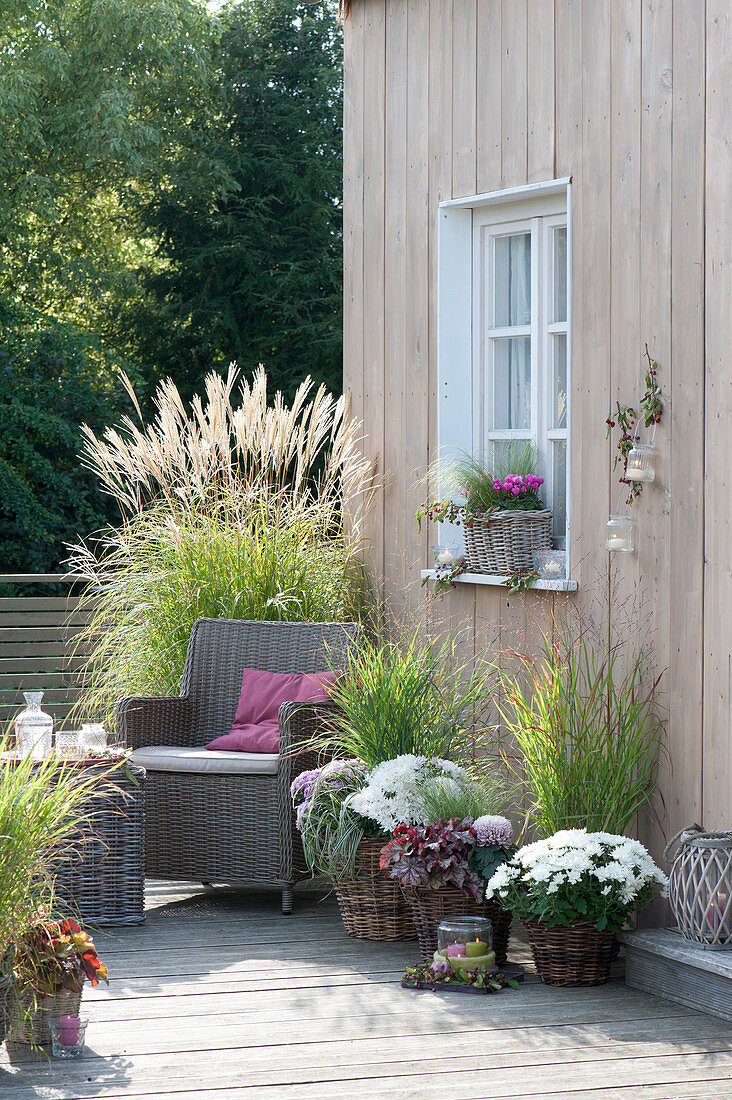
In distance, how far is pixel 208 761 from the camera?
169 inches

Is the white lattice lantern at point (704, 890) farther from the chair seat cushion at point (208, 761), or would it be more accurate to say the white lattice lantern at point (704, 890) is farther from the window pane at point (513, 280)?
the window pane at point (513, 280)

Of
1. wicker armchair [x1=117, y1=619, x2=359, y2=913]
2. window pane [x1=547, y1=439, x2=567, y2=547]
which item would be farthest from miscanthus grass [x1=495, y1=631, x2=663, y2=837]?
wicker armchair [x1=117, y1=619, x2=359, y2=913]

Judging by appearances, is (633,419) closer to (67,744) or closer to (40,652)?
(67,744)

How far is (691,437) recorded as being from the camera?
3.63 meters

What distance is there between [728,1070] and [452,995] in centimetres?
79

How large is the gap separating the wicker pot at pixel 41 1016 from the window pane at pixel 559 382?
2449mm

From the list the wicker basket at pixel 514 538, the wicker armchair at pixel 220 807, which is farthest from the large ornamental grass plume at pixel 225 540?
the wicker basket at pixel 514 538

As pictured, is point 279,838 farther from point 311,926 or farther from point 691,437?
point 691,437

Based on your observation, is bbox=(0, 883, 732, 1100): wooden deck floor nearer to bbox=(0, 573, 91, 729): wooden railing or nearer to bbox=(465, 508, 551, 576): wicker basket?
bbox=(465, 508, 551, 576): wicker basket

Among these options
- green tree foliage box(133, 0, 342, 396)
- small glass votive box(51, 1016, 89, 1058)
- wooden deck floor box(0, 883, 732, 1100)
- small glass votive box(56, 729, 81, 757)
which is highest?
green tree foliage box(133, 0, 342, 396)

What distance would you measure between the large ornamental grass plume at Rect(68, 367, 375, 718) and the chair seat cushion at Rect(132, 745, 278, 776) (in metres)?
0.65

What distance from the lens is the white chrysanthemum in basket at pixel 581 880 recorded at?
133 inches

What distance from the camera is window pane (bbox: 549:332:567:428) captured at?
4.47 metres

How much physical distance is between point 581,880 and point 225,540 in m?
2.16
